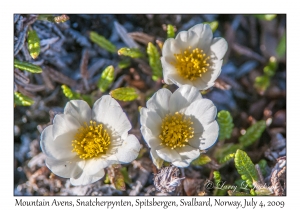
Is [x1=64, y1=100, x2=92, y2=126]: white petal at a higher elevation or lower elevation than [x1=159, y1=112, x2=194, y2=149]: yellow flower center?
higher

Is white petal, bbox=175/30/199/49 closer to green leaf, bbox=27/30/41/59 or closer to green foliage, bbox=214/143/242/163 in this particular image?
green foliage, bbox=214/143/242/163

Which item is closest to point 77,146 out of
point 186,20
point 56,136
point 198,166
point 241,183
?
point 56,136

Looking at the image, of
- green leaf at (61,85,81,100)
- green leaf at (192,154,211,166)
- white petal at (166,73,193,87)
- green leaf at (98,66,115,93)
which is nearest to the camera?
white petal at (166,73,193,87)

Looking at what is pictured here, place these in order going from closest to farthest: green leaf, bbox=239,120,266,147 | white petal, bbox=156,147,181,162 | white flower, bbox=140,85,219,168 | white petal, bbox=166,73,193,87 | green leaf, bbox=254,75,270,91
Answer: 1. white petal, bbox=156,147,181,162
2. white flower, bbox=140,85,219,168
3. white petal, bbox=166,73,193,87
4. green leaf, bbox=239,120,266,147
5. green leaf, bbox=254,75,270,91

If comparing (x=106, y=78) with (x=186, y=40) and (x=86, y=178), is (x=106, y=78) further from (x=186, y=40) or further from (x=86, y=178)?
(x=86, y=178)

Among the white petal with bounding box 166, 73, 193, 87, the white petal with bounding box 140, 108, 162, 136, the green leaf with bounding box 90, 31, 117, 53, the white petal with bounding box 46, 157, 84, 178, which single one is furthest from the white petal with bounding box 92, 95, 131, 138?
the green leaf with bounding box 90, 31, 117, 53

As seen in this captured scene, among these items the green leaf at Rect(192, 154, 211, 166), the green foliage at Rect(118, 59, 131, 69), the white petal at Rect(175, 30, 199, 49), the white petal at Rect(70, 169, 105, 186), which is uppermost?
the white petal at Rect(175, 30, 199, 49)
